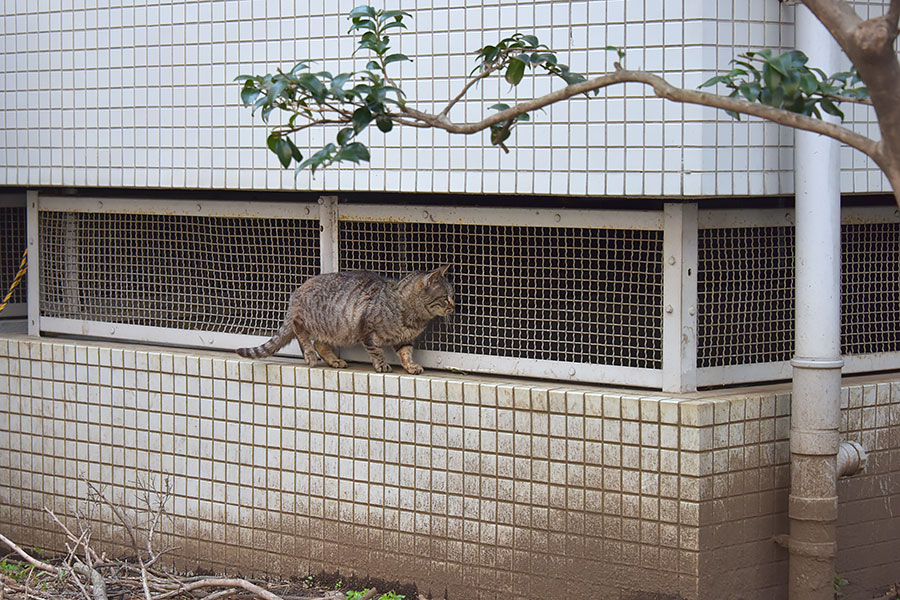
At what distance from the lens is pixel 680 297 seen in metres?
5.50

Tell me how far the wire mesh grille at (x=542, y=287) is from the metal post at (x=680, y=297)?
0.14 m

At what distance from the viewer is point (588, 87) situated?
11.9 feet

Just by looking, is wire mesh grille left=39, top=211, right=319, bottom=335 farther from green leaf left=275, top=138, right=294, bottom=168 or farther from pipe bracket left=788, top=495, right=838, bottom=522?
green leaf left=275, top=138, right=294, bottom=168

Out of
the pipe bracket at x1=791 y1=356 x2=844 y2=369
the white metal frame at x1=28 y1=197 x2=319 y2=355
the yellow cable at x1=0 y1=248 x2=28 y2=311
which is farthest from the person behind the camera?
the yellow cable at x1=0 y1=248 x2=28 y2=311

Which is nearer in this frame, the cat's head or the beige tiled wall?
the beige tiled wall

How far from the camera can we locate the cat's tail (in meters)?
6.61

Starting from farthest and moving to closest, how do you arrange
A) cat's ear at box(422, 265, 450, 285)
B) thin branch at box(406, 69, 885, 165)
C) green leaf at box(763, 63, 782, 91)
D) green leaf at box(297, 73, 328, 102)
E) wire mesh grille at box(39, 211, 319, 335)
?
wire mesh grille at box(39, 211, 319, 335), cat's ear at box(422, 265, 450, 285), green leaf at box(297, 73, 328, 102), green leaf at box(763, 63, 782, 91), thin branch at box(406, 69, 885, 165)

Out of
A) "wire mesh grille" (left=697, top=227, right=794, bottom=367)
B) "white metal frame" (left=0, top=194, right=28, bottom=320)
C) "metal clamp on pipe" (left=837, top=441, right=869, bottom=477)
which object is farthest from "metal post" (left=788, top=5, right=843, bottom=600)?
"white metal frame" (left=0, top=194, right=28, bottom=320)

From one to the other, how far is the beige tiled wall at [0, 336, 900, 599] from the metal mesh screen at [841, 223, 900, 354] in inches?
14.4

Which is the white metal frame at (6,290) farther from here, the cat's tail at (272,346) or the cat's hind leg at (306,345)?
the cat's hind leg at (306,345)

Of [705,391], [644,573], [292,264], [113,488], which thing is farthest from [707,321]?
[113,488]

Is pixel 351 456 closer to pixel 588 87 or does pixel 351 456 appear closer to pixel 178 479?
pixel 178 479

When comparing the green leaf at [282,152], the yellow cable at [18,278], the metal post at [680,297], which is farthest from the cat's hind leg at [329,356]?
the green leaf at [282,152]

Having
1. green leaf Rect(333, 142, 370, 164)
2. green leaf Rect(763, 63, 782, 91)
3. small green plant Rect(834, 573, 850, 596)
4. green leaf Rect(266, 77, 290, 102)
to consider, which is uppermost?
green leaf Rect(266, 77, 290, 102)
